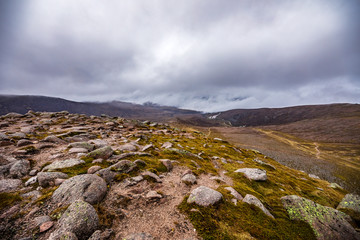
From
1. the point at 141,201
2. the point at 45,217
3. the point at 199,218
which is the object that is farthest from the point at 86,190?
the point at 199,218

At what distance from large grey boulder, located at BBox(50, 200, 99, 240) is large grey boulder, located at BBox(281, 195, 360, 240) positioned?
32.4 feet

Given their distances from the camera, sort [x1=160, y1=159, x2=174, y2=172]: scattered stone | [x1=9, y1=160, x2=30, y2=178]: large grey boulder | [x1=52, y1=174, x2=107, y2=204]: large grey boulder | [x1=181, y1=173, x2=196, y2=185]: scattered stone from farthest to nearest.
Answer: [x1=160, y1=159, x2=174, y2=172]: scattered stone < [x1=181, y1=173, x2=196, y2=185]: scattered stone < [x1=9, y1=160, x2=30, y2=178]: large grey boulder < [x1=52, y1=174, x2=107, y2=204]: large grey boulder

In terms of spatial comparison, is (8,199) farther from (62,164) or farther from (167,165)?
(167,165)

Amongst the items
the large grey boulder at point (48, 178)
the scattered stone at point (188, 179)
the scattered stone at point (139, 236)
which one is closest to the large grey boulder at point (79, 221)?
the scattered stone at point (139, 236)

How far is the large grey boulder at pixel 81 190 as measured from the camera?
5973mm

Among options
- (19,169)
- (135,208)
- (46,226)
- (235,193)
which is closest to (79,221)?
(46,226)

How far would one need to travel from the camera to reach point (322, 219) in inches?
285

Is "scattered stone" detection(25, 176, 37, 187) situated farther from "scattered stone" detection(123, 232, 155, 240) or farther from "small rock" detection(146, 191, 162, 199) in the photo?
"scattered stone" detection(123, 232, 155, 240)

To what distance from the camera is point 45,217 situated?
16.2 ft

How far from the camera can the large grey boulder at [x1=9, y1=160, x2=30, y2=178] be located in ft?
25.8

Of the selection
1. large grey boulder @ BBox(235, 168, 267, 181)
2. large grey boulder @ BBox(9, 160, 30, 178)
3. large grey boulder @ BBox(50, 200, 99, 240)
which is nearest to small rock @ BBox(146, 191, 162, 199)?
large grey boulder @ BBox(50, 200, 99, 240)

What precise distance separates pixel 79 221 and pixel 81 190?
6.16 ft

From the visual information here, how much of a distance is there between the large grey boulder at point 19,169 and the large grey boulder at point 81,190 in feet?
13.2

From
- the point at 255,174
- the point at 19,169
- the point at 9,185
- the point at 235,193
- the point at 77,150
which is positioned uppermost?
the point at 77,150
